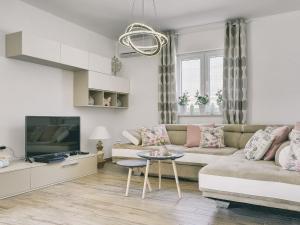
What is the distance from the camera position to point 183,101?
5.13 metres

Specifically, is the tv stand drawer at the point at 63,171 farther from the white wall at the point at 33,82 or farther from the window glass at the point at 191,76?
the window glass at the point at 191,76

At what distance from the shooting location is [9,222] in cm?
239

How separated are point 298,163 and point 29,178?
3.07 m

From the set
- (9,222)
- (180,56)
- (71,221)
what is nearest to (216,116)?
(180,56)

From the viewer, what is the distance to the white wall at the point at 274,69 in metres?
4.24

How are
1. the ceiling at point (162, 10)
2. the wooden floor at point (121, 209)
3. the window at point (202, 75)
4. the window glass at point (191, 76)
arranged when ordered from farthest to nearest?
the window glass at point (191, 76), the window at point (202, 75), the ceiling at point (162, 10), the wooden floor at point (121, 209)

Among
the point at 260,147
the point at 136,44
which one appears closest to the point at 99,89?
the point at 136,44

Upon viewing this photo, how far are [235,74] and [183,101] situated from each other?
112 cm

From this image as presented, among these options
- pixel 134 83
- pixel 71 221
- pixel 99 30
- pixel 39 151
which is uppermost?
pixel 99 30

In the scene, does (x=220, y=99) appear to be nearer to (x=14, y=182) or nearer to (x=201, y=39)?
(x=201, y=39)

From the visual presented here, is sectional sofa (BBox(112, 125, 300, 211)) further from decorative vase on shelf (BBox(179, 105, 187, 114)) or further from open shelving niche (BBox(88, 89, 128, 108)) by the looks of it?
A: open shelving niche (BBox(88, 89, 128, 108))

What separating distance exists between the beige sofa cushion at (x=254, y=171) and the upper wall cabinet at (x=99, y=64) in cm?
298

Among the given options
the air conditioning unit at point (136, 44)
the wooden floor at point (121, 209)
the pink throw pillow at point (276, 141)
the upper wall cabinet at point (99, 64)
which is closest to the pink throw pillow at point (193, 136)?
the wooden floor at point (121, 209)

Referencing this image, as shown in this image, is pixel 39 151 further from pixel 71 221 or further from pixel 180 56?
pixel 180 56
